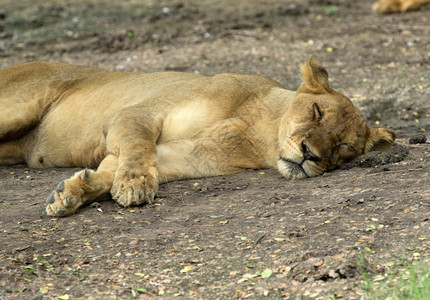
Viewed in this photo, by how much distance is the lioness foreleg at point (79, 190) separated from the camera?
4.52 meters

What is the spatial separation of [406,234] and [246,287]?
97cm

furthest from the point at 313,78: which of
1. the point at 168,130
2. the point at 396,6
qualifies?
the point at 396,6

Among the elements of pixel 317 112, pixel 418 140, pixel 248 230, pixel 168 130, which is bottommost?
pixel 418 140

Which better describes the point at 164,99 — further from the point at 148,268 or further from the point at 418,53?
the point at 418,53

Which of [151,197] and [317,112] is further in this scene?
[317,112]

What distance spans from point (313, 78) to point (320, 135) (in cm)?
67

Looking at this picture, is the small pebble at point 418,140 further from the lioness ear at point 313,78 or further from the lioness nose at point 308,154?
the lioness nose at point 308,154

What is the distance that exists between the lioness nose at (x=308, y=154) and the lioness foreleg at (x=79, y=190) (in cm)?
138

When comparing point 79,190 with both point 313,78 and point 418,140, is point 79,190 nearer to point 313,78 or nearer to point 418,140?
point 313,78

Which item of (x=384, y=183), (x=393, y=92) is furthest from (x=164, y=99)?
(x=393, y=92)

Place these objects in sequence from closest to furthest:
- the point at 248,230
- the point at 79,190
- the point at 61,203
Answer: the point at 248,230 < the point at 61,203 < the point at 79,190

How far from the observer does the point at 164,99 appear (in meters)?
5.62

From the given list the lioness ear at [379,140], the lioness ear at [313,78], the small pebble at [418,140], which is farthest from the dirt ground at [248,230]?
the lioness ear at [313,78]

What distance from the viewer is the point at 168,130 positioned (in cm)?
549
